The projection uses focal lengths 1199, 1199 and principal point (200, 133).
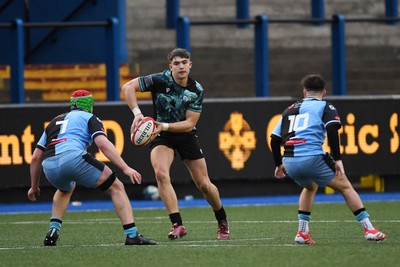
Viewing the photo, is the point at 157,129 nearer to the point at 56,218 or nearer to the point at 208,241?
the point at 208,241

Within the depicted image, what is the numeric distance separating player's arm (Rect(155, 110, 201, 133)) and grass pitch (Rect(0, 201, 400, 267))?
115 cm

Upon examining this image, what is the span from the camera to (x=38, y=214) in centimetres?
1788

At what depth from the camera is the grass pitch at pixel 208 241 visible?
1022 centimetres

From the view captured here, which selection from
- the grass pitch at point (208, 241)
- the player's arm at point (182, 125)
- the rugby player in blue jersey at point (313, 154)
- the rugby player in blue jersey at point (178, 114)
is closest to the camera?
the grass pitch at point (208, 241)

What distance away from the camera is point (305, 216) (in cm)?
1164

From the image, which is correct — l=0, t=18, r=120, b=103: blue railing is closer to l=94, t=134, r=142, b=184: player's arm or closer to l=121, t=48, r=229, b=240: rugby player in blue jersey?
l=121, t=48, r=229, b=240: rugby player in blue jersey

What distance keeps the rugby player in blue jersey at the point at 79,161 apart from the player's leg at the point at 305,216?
1.43m

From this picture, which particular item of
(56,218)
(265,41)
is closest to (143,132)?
(56,218)

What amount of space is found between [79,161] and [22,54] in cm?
829

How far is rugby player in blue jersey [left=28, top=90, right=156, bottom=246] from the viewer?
1152 cm

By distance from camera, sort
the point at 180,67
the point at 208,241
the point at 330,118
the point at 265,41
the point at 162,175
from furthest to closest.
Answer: the point at 265,41
the point at 180,67
the point at 162,175
the point at 208,241
the point at 330,118

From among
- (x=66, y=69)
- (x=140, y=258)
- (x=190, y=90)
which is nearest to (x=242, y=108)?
(x=66, y=69)

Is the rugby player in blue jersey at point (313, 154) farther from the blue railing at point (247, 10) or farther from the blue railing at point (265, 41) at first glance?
the blue railing at point (247, 10)

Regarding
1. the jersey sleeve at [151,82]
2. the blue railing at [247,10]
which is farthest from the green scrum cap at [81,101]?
the blue railing at [247,10]
